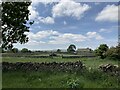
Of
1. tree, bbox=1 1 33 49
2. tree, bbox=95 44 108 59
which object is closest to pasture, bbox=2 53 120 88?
tree, bbox=1 1 33 49

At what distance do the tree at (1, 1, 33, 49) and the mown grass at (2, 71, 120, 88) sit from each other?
837 cm

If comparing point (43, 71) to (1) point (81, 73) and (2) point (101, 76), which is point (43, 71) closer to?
(1) point (81, 73)

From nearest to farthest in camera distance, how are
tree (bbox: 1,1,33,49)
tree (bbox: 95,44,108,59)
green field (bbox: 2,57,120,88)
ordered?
green field (bbox: 2,57,120,88) → tree (bbox: 1,1,33,49) → tree (bbox: 95,44,108,59)

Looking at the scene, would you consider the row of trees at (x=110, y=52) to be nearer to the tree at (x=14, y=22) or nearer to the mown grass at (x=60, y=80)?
the tree at (x=14, y=22)

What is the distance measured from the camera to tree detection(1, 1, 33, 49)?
23392 millimetres

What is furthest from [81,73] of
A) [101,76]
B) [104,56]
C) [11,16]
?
[104,56]

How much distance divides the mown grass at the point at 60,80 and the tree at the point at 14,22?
8367 mm

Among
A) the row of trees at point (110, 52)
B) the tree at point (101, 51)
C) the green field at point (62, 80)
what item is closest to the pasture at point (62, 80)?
the green field at point (62, 80)

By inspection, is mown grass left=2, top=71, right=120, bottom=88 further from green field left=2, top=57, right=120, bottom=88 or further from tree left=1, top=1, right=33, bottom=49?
tree left=1, top=1, right=33, bottom=49

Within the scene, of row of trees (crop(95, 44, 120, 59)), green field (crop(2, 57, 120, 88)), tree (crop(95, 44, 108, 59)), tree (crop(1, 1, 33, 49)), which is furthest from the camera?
tree (crop(95, 44, 108, 59))

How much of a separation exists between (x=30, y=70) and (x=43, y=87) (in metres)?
5.39

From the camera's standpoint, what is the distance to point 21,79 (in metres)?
14.7

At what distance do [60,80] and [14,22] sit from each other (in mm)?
10982

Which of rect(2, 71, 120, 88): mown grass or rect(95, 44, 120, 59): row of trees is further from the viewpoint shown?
rect(95, 44, 120, 59): row of trees
